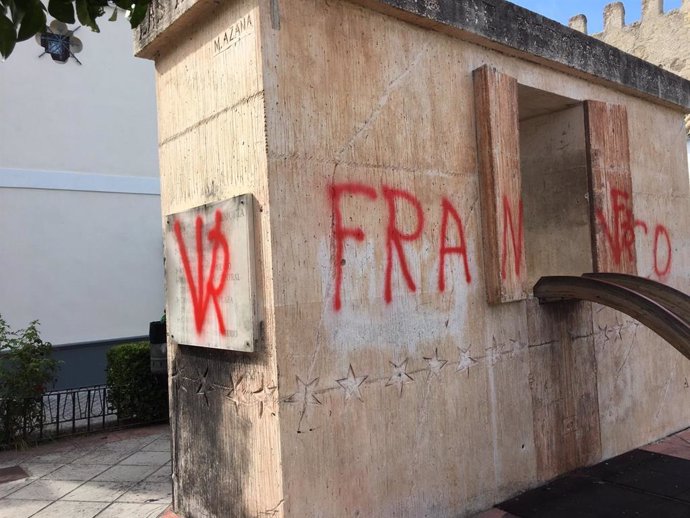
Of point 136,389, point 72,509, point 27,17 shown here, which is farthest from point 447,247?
point 136,389

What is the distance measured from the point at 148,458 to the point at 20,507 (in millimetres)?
1329

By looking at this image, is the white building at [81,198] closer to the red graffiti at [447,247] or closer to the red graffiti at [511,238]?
the red graffiti at [447,247]

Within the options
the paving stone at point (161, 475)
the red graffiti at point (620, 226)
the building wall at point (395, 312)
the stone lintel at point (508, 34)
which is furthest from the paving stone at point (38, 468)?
the red graffiti at point (620, 226)

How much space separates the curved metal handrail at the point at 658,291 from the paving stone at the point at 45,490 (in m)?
4.71

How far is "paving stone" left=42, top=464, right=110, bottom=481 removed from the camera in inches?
205

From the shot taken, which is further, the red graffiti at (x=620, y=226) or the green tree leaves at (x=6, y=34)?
the red graffiti at (x=620, y=226)

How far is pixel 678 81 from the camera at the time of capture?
6.47m

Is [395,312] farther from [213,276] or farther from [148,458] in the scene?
[148,458]

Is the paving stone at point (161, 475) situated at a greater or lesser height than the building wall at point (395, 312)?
lesser

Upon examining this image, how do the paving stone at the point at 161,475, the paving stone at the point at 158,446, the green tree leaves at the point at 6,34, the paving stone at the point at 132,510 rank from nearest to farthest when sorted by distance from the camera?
the green tree leaves at the point at 6,34 < the paving stone at the point at 132,510 < the paving stone at the point at 161,475 < the paving stone at the point at 158,446

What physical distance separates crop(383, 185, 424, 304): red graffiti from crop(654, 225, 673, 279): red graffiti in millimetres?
3535

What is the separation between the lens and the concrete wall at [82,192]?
10461mm

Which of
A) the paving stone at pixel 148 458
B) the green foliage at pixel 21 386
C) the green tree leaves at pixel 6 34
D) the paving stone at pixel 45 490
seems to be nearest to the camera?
the green tree leaves at pixel 6 34

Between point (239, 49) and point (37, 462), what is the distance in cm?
471
